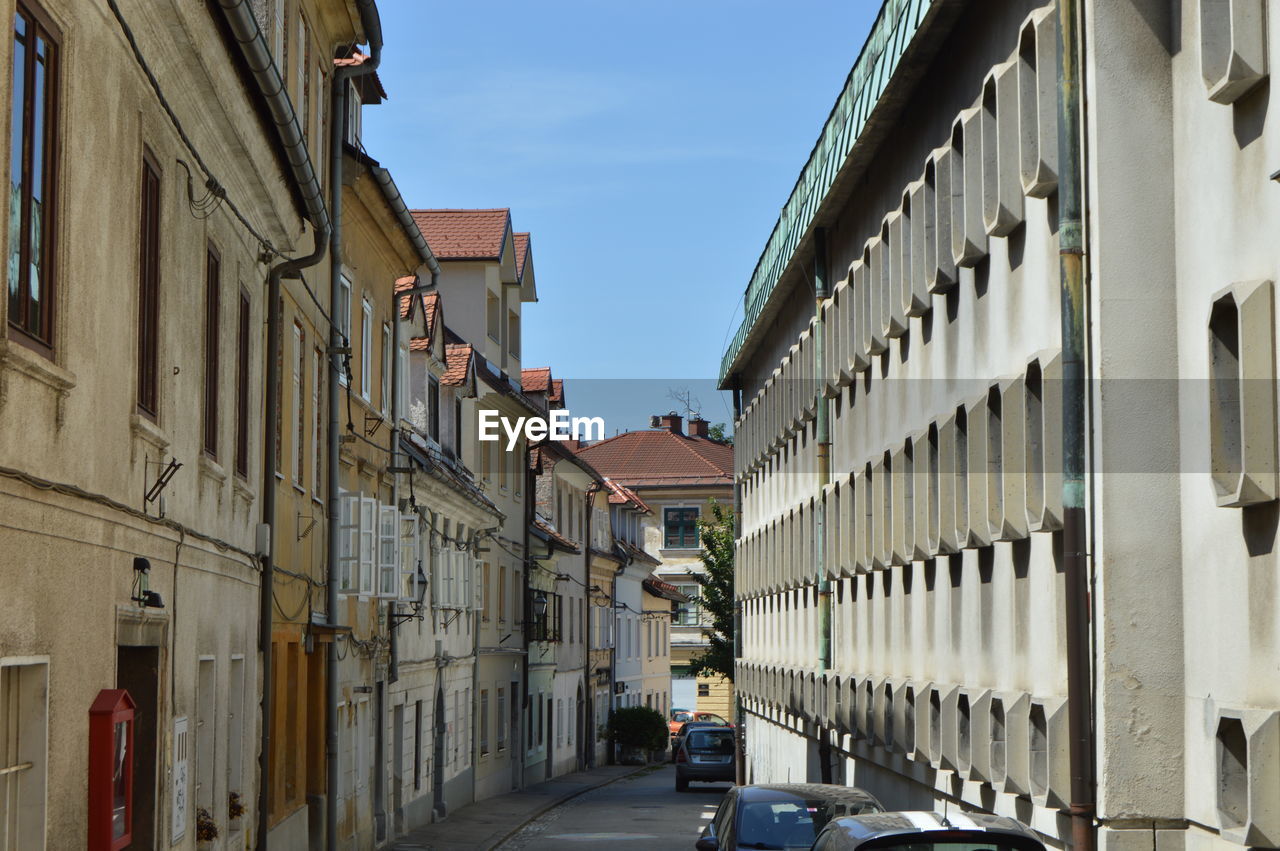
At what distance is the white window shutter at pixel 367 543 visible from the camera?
22.9m

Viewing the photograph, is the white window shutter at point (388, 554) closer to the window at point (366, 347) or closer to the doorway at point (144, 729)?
the window at point (366, 347)

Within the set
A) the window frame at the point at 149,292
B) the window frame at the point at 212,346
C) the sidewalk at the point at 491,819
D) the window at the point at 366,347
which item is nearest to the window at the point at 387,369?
the window at the point at 366,347

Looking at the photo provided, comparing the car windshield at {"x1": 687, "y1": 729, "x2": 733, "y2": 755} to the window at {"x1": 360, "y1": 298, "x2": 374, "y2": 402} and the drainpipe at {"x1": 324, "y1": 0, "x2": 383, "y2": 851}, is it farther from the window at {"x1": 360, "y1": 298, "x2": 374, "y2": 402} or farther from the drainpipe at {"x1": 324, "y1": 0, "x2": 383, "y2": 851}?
the drainpipe at {"x1": 324, "y1": 0, "x2": 383, "y2": 851}

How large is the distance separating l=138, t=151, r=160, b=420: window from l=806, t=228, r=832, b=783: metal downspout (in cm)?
1469

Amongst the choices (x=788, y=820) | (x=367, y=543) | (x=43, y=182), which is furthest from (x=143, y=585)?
(x=367, y=543)

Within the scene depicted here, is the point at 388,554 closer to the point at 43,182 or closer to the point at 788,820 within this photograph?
the point at 788,820

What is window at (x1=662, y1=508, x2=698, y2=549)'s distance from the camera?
3536 inches

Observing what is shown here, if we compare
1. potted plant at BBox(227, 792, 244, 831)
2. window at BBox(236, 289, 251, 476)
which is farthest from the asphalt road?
window at BBox(236, 289, 251, 476)

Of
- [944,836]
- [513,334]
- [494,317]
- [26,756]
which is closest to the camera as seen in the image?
[26,756]

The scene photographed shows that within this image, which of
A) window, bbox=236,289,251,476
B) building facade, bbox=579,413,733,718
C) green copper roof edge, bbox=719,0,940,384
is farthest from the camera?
building facade, bbox=579,413,733,718

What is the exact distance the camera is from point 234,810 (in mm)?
15562

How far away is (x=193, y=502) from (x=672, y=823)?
2269 cm

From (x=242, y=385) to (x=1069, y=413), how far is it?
7.51 meters

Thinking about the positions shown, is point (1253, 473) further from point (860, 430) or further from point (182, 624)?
point (860, 430)
